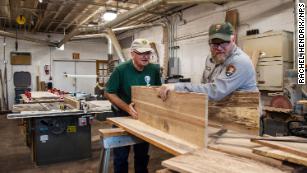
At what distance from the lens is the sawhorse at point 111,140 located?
1646 mm

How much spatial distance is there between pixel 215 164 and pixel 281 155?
0.75 ft

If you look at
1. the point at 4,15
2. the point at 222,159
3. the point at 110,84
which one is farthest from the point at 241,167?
the point at 4,15

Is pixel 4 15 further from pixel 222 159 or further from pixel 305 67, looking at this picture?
pixel 222 159

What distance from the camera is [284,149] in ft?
3.24

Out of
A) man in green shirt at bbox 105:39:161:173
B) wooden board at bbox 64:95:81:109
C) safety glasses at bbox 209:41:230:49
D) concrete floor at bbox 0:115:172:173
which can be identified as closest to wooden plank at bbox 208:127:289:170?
safety glasses at bbox 209:41:230:49

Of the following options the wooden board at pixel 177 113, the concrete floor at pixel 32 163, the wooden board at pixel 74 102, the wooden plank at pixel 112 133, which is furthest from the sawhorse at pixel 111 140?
the wooden board at pixel 74 102

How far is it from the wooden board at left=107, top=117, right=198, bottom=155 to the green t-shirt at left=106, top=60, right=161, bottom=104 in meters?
0.26

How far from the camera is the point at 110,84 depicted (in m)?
2.05

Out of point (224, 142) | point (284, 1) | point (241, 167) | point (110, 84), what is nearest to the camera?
point (241, 167)

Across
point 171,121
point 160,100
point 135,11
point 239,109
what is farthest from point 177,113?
point 135,11

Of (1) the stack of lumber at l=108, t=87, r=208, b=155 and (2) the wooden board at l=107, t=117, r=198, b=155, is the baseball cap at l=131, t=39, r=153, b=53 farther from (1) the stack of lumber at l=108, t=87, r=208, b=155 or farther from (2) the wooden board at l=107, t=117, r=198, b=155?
(2) the wooden board at l=107, t=117, r=198, b=155

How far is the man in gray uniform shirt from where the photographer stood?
1.39 metres

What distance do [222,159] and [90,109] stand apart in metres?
2.67

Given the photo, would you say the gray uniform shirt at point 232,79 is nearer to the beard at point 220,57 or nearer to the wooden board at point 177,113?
the beard at point 220,57
